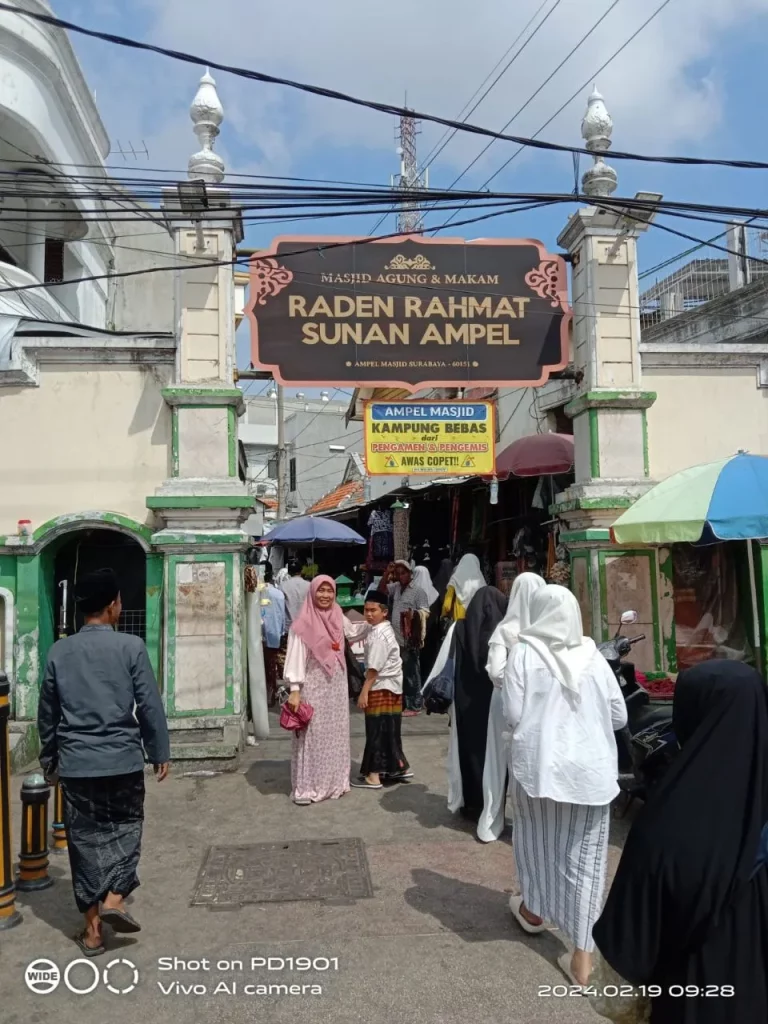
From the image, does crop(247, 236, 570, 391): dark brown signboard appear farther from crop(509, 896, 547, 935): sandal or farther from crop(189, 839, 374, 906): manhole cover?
crop(509, 896, 547, 935): sandal

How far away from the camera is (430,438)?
8016mm

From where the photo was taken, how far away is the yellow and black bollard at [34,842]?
185 inches

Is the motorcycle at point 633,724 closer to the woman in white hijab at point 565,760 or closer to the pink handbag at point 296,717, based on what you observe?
the woman in white hijab at point 565,760

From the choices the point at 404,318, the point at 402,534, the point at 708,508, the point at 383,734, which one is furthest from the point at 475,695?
the point at 402,534

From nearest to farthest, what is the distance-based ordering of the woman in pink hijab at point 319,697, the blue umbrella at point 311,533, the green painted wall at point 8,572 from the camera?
1. the woman in pink hijab at point 319,697
2. the green painted wall at point 8,572
3. the blue umbrella at point 311,533

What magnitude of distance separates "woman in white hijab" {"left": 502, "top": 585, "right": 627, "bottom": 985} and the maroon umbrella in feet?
19.1

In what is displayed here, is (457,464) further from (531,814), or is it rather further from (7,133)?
(7,133)

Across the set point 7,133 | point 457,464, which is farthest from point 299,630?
point 7,133

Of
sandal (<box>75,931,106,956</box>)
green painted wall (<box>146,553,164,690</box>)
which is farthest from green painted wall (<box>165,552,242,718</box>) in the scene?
sandal (<box>75,931,106,956</box>)

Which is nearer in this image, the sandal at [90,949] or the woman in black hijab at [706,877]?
the woman in black hijab at [706,877]

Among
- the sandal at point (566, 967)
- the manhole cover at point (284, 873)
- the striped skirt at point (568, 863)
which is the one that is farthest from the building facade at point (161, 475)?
the sandal at point (566, 967)

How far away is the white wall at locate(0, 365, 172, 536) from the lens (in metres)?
7.58

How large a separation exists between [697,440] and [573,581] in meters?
1.88

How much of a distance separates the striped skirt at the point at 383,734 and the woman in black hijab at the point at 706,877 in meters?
4.46
